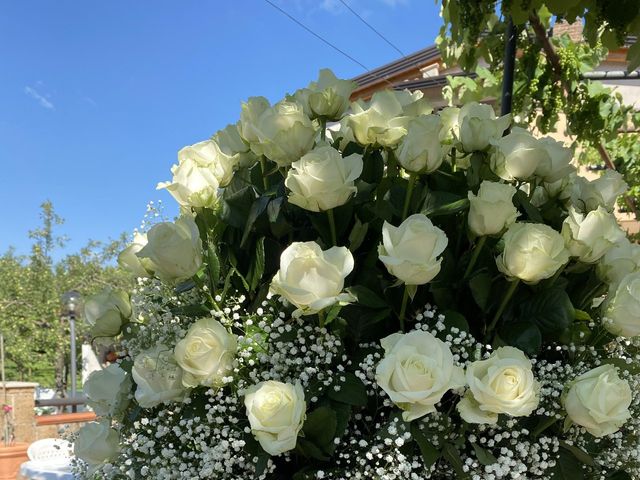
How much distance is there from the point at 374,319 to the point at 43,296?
718 inches

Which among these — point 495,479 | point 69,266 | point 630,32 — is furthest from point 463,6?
point 69,266

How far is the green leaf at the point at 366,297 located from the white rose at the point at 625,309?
→ 11.8 inches

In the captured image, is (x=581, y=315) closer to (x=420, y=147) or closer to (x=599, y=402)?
(x=599, y=402)

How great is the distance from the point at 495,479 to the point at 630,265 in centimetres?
34

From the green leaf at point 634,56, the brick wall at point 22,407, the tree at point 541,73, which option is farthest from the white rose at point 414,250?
the brick wall at point 22,407

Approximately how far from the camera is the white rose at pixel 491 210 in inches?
28.8

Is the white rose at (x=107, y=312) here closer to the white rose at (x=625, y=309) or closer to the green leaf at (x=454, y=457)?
the green leaf at (x=454, y=457)

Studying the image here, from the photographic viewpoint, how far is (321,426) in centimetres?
71

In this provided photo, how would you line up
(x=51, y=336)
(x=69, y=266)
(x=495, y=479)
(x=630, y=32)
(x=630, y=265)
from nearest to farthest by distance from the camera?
1. (x=495, y=479)
2. (x=630, y=265)
3. (x=630, y=32)
4. (x=51, y=336)
5. (x=69, y=266)

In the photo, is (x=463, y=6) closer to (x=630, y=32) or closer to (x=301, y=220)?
(x=630, y=32)

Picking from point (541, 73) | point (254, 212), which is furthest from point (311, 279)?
point (541, 73)

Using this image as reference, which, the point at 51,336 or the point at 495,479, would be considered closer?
the point at 495,479

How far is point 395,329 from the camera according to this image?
0.79 metres

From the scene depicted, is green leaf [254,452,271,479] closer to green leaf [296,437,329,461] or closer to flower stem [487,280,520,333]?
green leaf [296,437,329,461]
